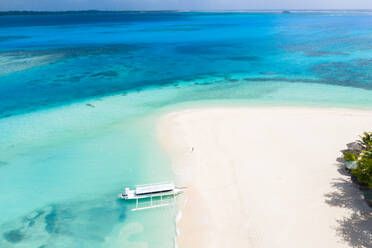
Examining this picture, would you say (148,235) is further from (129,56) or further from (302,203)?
(129,56)

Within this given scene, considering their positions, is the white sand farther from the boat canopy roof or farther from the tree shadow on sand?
the boat canopy roof

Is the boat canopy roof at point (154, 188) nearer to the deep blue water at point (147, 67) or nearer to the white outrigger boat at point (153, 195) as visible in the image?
the white outrigger boat at point (153, 195)

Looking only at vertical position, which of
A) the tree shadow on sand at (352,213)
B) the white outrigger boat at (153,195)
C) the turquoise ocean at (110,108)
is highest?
the turquoise ocean at (110,108)

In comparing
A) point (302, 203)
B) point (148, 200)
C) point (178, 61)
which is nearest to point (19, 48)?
point (178, 61)

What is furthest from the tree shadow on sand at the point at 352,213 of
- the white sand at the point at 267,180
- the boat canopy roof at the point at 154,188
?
the boat canopy roof at the point at 154,188

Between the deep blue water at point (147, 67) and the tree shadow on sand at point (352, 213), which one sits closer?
the tree shadow on sand at point (352, 213)

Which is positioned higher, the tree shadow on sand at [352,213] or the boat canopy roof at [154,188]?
the boat canopy roof at [154,188]
